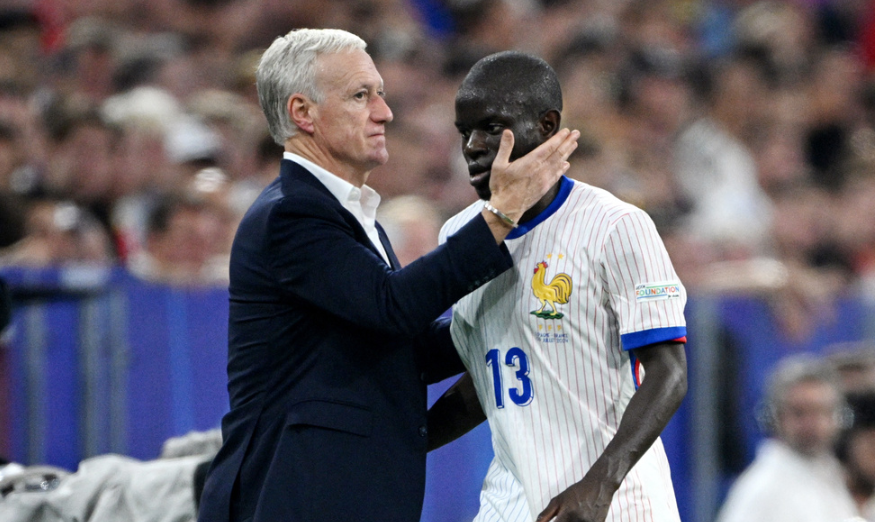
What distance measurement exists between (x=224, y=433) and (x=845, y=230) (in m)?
5.92

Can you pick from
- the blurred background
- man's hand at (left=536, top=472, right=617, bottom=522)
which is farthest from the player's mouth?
the blurred background

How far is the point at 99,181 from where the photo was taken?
571 centimetres

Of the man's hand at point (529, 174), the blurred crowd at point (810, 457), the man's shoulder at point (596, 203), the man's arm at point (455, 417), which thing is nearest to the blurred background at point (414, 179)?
the blurred crowd at point (810, 457)

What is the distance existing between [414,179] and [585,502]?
412cm

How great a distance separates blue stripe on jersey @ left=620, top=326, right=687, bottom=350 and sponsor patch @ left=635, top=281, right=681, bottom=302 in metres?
0.07

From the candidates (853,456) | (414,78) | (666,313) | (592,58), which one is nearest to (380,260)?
(666,313)

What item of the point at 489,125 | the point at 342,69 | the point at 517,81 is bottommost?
the point at 489,125

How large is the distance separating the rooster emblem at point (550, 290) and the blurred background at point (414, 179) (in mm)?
1935

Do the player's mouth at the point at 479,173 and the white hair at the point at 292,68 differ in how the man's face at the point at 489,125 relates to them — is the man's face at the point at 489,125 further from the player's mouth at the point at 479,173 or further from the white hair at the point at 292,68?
the white hair at the point at 292,68

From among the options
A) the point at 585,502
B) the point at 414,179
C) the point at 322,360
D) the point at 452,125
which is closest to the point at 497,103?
the point at 322,360

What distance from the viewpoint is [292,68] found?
311 cm

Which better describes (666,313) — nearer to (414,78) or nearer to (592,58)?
(414,78)

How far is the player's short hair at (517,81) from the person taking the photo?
2953 millimetres

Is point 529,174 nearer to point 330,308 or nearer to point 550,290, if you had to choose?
point 550,290
